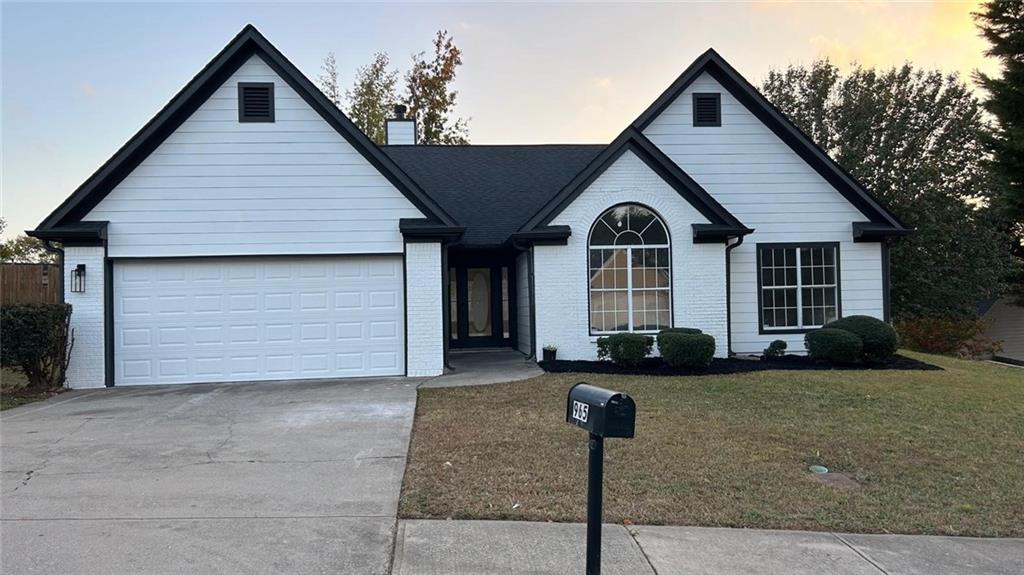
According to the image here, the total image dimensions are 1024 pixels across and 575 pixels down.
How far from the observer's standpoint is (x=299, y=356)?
12359 mm

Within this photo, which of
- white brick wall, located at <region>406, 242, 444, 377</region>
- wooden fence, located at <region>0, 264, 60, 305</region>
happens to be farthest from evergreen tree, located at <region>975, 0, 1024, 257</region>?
wooden fence, located at <region>0, 264, 60, 305</region>

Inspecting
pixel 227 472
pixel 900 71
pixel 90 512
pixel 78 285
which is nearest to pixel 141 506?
pixel 90 512

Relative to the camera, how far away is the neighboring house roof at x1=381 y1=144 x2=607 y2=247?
1627 centimetres

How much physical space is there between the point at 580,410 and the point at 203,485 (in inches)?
162

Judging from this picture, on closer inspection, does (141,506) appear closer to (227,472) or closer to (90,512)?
(90,512)

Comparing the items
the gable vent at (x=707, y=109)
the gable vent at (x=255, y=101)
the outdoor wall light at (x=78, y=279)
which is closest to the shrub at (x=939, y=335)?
the gable vent at (x=707, y=109)

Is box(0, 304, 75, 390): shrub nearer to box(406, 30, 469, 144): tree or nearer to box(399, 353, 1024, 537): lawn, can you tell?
box(399, 353, 1024, 537): lawn

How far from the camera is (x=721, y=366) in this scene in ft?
42.9

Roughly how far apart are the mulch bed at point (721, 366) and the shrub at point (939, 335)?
14.8 meters

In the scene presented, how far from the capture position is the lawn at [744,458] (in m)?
5.16

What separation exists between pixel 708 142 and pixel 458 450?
440 inches

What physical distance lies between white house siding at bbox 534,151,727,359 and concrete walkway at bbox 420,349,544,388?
97cm

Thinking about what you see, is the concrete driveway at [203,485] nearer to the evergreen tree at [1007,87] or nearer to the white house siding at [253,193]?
the white house siding at [253,193]

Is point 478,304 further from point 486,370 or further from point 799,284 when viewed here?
point 799,284
